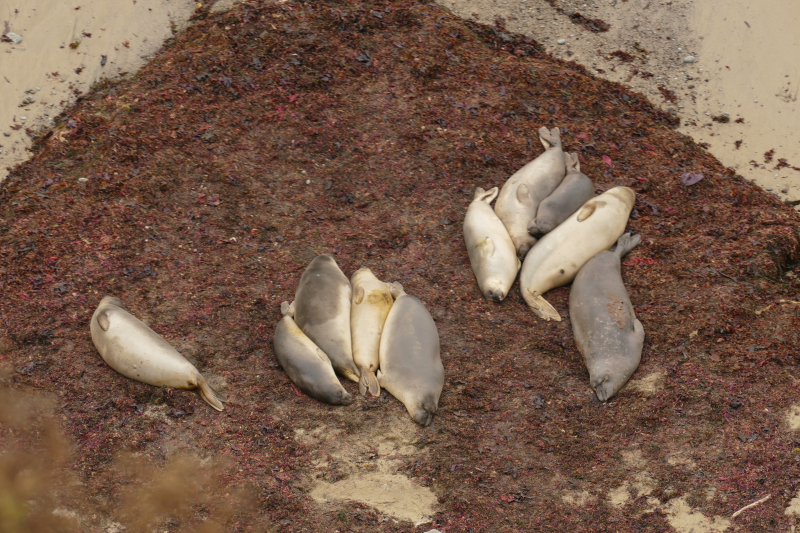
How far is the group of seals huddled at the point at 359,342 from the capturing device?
5.39 meters

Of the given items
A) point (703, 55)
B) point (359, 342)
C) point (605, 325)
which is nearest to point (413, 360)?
point (359, 342)

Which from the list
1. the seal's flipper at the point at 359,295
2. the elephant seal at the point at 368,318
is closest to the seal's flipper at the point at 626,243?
the elephant seal at the point at 368,318

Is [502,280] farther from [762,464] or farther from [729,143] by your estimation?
[729,143]

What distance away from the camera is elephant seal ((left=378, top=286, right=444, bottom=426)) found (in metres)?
5.32

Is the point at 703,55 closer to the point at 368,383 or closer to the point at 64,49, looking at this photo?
the point at 368,383

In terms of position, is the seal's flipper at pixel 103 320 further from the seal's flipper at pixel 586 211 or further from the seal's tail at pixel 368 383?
the seal's flipper at pixel 586 211

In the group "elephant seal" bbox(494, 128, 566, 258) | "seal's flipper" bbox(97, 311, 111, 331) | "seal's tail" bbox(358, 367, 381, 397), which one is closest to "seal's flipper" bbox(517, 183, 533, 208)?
"elephant seal" bbox(494, 128, 566, 258)

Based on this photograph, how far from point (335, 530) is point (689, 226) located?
17.7 ft

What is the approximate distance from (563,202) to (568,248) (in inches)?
29.5

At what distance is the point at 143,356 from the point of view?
5.44 m

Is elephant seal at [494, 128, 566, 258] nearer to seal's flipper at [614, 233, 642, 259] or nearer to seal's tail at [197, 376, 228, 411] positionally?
seal's flipper at [614, 233, 642, 259]

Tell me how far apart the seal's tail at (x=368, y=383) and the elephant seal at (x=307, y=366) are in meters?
0.15

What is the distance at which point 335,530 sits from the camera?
4477 mm

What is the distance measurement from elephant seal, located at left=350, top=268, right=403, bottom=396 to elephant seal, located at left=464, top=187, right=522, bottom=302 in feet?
2.98
